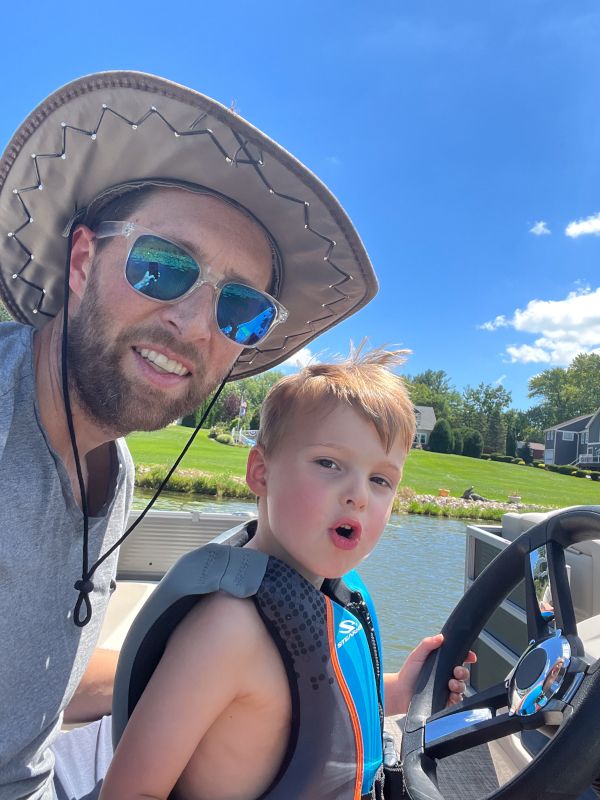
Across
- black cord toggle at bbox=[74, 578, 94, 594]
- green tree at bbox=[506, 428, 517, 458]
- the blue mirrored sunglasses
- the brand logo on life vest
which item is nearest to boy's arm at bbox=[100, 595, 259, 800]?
the brand logo on life vest

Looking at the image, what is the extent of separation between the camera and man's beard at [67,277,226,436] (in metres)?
1.35

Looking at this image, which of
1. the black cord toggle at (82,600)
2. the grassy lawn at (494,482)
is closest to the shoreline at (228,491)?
the grassy lawn at (494,482)

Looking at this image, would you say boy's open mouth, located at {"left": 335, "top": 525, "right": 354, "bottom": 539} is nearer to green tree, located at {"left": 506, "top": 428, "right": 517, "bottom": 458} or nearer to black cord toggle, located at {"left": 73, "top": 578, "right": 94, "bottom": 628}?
black cord toggle, located at {"left": 73, "top": 578, "right": 94, "bottom": 628}

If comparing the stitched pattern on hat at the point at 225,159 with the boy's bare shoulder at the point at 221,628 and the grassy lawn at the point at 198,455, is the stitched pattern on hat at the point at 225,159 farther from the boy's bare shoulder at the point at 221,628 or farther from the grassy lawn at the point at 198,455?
the grassy lawn at the point at 198,455

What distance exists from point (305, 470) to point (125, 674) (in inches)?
21.0

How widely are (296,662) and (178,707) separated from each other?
223 mm

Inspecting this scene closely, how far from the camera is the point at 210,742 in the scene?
3.52 feet

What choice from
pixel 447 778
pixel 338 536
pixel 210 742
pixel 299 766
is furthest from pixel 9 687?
pixel 447 778

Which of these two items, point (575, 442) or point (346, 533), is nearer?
point (346, 533)

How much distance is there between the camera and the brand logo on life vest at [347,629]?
1.23 m

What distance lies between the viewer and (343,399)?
1.34 m

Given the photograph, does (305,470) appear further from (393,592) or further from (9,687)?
(393,592)

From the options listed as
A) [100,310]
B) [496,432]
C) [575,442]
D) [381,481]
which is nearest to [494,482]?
[575,442]

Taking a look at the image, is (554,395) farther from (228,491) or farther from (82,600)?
(82,600)
